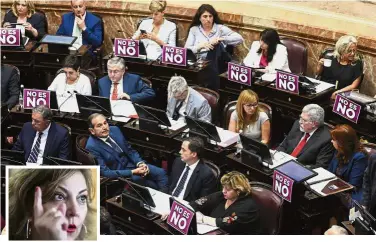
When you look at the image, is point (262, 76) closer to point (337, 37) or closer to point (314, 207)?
point (337, 37)

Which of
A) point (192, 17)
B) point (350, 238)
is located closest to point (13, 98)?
point (192, 17)

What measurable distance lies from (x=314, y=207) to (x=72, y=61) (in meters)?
2.75

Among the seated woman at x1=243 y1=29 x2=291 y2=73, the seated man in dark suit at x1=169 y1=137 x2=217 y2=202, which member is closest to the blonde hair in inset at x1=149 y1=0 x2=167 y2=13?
the seated woman at x1=243 y1=29 x2=291 y2=73

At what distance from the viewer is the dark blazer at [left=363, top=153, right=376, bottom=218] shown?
7.25m

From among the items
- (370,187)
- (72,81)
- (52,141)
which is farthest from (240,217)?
(72,81)

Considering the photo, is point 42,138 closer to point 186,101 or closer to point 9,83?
point 9,83

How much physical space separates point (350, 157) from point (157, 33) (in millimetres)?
2908

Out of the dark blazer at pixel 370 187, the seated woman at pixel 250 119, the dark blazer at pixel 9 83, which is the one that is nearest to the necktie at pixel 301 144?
the seated woman at pixel 250 119

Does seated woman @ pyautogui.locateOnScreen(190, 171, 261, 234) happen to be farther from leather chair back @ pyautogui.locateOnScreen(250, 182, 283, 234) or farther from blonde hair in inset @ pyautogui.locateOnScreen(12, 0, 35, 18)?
blonde hair in inset @ pyautogui.locateOnScreen(12, 0, 35, 18)

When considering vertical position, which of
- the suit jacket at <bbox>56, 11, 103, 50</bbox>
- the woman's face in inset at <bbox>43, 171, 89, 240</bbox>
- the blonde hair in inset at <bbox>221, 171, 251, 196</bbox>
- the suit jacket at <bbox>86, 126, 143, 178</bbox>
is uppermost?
the suit jacket at <bbox>56, 11, 103, 50</bbox>

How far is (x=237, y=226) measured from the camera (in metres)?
7.29

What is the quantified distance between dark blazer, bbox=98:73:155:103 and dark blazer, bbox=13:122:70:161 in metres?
0.82

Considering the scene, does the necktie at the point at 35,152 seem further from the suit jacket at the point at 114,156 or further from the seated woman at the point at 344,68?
the seated woman at the point at 344,68

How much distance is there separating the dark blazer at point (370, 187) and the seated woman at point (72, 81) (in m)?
2.87
